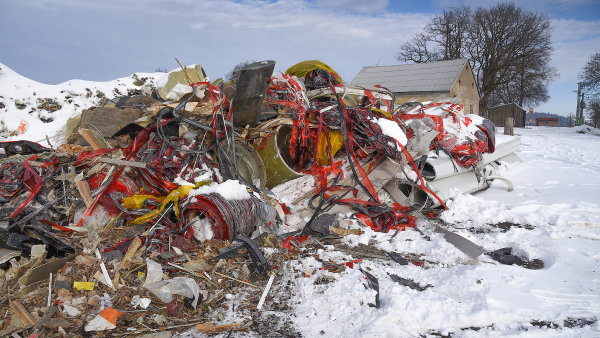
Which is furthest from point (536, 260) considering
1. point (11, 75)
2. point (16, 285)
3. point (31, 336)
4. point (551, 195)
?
point (11, 75)

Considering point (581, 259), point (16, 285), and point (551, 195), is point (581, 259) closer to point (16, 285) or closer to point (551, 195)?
point (551, 195)

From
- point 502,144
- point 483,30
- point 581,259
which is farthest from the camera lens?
point 483,30

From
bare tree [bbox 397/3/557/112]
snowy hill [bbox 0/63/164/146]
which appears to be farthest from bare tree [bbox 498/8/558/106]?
snowy hill [bbox 0/63/164/146]

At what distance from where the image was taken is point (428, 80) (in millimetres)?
24422

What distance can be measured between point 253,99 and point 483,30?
36.1 meters

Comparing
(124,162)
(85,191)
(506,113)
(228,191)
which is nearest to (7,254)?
(85,191)

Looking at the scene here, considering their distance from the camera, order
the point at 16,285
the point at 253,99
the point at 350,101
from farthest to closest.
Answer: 1. the point at 350,101
2. the point at 253,99
3. the point at 16,285

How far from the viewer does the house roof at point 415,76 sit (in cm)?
2383

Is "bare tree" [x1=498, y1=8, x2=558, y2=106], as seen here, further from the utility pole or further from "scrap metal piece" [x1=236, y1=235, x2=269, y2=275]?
"scrap metal piece" [x1=236, y1=235, x2=269, y2=275]

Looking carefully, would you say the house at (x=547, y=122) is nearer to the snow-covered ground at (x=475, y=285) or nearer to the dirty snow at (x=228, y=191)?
the snow-covered ground at (x=475, y=285)

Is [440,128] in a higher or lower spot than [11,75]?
lower

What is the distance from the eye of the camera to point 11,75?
15906mm

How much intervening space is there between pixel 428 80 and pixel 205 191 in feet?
76.7

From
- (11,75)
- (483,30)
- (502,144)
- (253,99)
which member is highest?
(483,30)
